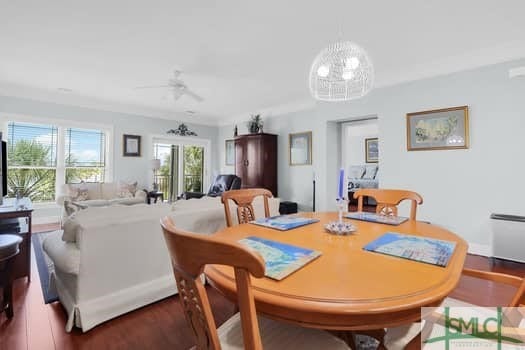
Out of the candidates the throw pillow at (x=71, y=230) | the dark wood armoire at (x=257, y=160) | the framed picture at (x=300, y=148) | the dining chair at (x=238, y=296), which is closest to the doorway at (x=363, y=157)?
the framed picture at (x=300, y=148)

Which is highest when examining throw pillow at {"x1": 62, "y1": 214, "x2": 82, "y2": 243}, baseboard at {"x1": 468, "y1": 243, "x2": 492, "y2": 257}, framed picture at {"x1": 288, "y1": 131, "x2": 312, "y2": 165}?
framed picture at {"x1": 288, "y1": 131, "x2": 312, "y2": 165}

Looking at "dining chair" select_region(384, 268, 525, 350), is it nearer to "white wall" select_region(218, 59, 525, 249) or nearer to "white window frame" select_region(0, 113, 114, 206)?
"white wall" select_region(218, 59, 525, 249)

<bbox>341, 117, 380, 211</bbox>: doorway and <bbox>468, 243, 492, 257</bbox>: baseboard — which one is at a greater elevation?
<bbox>341, 117, 380, 211</bbox>: doorway

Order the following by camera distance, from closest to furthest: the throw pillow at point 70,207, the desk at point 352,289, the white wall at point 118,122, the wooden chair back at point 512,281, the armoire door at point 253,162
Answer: the desk at point 352,289 < the wooden chair back at point 512,281 < the throw pillow at point 70,207 < the white wall at point 118,122 < the armoire door at point 253,162

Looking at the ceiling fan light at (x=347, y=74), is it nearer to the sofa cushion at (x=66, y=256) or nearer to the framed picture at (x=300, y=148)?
the sofa cushion at (x=66, y=256)

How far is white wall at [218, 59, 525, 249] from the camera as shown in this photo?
116 inches

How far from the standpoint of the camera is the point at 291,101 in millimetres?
5492

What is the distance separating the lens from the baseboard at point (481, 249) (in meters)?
3.08

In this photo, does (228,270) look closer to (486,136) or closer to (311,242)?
(311,242)

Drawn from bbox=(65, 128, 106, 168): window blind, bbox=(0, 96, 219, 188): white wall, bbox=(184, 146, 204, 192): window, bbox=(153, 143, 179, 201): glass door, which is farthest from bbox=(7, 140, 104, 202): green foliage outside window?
bbox=(184, 146, 204, 192): window

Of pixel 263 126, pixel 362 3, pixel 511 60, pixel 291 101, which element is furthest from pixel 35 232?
pixel 511 60

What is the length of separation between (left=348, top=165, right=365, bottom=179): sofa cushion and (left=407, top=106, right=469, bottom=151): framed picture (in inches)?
175

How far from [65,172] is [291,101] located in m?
4.68

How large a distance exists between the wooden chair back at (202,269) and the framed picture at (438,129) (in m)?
3.65
